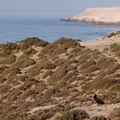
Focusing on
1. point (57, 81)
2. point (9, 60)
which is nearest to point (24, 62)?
point (9, 60)

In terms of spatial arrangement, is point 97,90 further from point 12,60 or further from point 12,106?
point 12,60

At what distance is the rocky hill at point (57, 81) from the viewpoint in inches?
635

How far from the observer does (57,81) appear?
2672cm

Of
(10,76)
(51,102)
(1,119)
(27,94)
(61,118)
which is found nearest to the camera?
(61,118)

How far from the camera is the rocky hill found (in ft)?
52.9

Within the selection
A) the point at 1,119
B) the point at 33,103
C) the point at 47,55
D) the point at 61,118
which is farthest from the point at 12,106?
the point at 47,55

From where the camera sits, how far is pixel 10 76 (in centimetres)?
2917

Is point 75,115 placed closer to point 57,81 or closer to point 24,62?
point 57,81

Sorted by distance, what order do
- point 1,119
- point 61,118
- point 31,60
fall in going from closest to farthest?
point 61,118, point 1,119, point 31,60

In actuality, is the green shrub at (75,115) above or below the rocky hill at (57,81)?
above

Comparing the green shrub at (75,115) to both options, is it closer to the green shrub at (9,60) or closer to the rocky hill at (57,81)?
the rocky hill at (57,81)

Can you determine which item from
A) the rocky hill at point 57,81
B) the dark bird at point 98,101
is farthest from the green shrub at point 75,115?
the dark bird at point 98,101

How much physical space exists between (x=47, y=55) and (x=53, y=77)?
21.6 feet

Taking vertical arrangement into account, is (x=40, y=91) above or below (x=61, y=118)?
below
